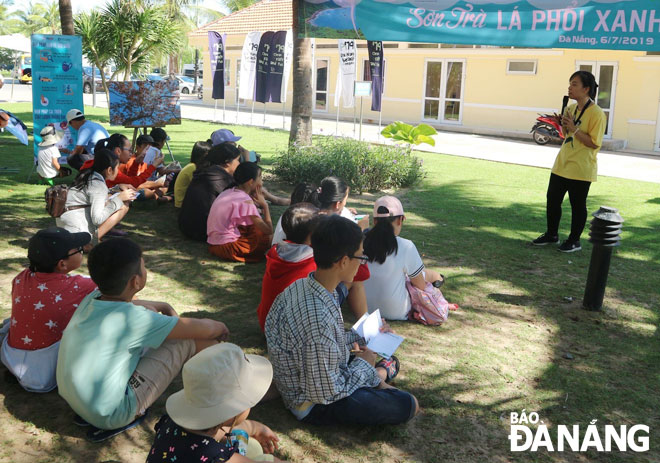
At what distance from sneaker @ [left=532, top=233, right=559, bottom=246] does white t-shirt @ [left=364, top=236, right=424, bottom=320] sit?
2.86 meters

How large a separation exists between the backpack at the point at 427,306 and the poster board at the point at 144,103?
7.11 meters

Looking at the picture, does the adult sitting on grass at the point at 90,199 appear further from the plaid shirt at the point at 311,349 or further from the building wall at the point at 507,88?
the building wall at the point at 507,88

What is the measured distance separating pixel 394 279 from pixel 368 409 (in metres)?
1.42

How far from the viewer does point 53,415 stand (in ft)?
11.0

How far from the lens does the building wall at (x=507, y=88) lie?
717 inches

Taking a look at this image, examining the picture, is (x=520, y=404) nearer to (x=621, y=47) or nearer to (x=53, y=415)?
(x=53, y=415)

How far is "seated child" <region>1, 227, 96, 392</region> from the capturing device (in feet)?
11.0

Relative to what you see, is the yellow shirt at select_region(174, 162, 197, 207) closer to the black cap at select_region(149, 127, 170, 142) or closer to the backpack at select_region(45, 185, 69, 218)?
the black cap at select_region(149, 127, 170, 142)

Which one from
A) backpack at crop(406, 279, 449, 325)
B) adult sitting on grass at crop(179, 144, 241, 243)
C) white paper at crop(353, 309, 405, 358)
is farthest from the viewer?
adult sitting on grass at crop(179, 144, 241, 243)

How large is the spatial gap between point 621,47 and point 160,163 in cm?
613

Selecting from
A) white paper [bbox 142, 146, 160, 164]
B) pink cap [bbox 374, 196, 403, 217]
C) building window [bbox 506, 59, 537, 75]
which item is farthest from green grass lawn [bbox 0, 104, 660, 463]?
building window [bbox 506, 59, 537, 75]

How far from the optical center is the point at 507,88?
70.3ft

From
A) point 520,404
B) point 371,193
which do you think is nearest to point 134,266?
point 520,404

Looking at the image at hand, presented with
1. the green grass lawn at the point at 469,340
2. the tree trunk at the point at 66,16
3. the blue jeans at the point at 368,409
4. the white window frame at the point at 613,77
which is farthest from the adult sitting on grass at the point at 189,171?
the white window frame at the point at 613,77
